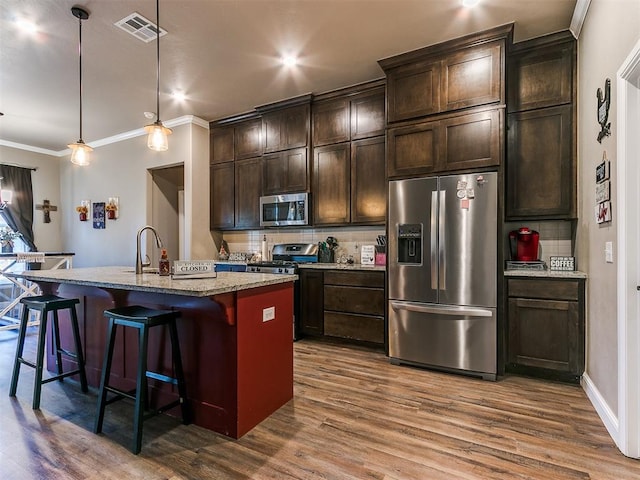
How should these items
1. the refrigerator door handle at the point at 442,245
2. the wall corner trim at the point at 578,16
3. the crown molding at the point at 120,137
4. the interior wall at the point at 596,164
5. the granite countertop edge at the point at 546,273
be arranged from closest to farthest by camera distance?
1. the interior wall at the point at 596,164
2. the wall corner trim at the point at 578,16
3. the granite countertop edge at the point at 546,273
4. the refrigerator door handle at the point at 442,245
5. the crown molding at the point at 120,137

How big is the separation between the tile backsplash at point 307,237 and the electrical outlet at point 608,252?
219 centimetres

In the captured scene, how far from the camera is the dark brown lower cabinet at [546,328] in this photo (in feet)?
8.87

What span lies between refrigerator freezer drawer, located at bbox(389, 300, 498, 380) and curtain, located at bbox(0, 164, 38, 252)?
675cm

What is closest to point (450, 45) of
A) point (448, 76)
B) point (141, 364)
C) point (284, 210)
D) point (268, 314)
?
point (448, 76)

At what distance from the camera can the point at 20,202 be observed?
6.06m

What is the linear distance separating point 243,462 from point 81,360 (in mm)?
A: 1667

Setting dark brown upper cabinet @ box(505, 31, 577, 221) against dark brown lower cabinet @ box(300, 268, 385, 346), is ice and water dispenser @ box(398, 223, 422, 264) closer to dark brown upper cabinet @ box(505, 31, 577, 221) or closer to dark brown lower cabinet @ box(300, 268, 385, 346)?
dark brown lower cabinet @ box(300, 268, 385, 346)

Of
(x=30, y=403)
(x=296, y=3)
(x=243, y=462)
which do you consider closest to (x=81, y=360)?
(x=30, y=403)

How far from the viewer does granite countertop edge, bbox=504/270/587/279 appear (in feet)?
8.93

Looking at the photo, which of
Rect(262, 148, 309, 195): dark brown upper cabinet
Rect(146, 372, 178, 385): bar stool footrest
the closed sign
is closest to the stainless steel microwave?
Rect(262, 148, 309, 195): dark brown upper cabinet

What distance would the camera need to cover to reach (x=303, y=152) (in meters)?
4.27

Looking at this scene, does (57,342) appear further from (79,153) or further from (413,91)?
(413,91)

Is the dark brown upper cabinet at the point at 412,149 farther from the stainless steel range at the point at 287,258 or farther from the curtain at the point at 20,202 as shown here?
the curtain at the point at 20,202

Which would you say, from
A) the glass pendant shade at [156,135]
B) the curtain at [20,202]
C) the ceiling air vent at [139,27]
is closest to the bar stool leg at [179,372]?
the glass pendant shade at [156,135]
